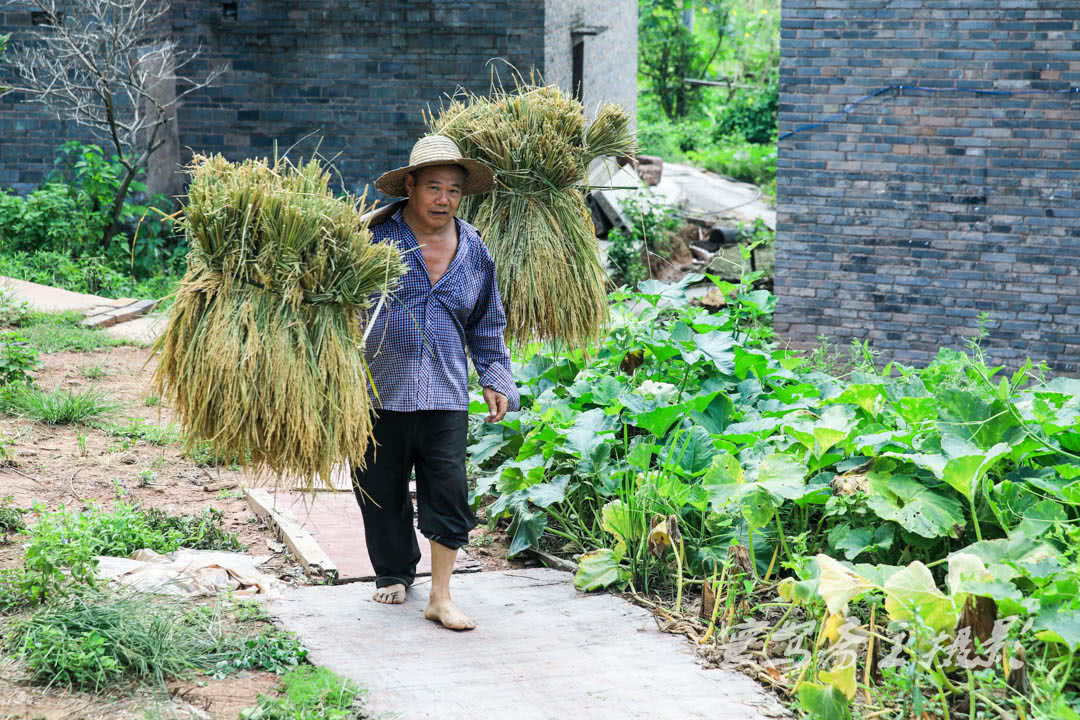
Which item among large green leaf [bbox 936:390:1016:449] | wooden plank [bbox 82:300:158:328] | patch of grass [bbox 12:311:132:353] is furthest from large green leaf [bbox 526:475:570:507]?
wooden plank [bbox 82:300:158:328]

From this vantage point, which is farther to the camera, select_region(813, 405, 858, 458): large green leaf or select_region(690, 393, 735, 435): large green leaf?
select_region(690, 393, 735, 435): large green leaf

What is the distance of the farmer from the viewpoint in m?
3.31

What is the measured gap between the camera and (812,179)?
7434 mm

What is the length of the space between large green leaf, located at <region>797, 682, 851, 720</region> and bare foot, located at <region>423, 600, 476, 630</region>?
107cm

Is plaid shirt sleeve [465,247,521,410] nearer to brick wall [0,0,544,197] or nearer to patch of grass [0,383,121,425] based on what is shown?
patch of grass [0,383,121,425]

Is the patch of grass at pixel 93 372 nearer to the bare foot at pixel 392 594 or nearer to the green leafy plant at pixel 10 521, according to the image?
the green leafy plant at pixel 10 521

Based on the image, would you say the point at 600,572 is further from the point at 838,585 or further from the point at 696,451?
the point at 838,585

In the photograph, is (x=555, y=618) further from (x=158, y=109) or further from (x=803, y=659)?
(x=158, y=109)

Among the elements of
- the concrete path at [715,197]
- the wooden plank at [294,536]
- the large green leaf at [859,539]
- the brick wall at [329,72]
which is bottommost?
the wooden plank at [294,536]

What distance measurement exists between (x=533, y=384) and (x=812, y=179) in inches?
132

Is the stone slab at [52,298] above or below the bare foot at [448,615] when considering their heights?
above

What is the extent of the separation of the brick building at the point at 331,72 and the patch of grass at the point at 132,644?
7322 mm

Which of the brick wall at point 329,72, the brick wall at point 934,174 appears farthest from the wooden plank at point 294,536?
the brick wall at point 329,72

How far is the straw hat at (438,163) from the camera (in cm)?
333
